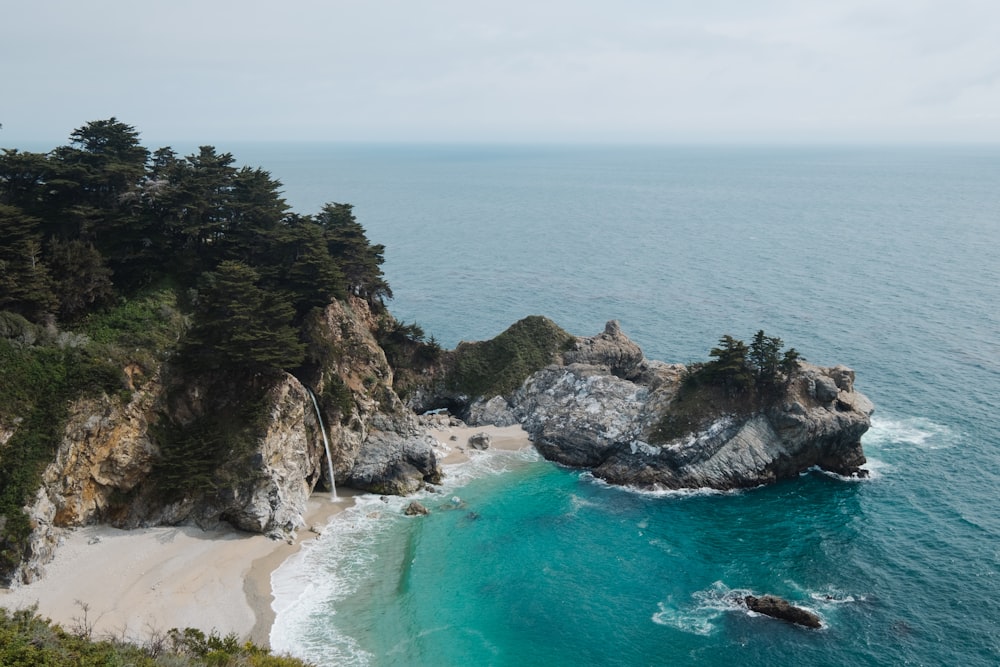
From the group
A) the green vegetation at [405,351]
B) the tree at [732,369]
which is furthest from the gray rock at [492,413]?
the tree at [732,369]

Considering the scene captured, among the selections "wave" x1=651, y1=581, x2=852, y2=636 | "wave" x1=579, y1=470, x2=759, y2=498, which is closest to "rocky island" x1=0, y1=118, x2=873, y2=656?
"wave" x1=579, y1=470, x2=759, y2=498

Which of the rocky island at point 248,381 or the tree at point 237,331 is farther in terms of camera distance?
the tree at point 237,331

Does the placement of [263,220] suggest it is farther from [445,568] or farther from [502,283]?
[502,283]

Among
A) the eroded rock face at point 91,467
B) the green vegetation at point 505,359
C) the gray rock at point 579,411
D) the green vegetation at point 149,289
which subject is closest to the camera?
the eroded rock face at point 91,467

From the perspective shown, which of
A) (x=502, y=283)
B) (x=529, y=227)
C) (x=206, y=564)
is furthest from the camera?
(x=529, y=227)

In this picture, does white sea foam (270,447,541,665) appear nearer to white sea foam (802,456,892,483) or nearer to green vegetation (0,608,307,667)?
green vegetation (0,608,307,667)

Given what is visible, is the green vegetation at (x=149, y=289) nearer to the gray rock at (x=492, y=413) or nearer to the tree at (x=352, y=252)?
the tree at (x=352, y=252)

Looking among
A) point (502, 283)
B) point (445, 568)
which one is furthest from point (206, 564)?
point (502, 283)
